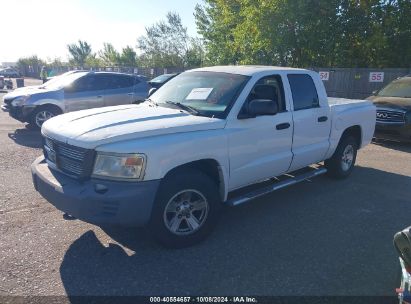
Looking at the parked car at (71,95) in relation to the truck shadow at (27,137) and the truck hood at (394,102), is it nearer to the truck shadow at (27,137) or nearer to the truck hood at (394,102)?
the truck shadow at (27,137)

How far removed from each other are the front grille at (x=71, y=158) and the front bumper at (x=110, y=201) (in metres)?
0.11

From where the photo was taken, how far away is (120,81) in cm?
1110

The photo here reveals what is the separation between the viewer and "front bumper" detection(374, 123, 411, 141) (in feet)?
28.4

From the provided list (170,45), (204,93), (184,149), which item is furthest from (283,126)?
(170,45)

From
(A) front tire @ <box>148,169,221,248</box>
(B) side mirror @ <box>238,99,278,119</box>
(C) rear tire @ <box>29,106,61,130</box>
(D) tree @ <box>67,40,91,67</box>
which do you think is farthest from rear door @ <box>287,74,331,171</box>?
(D) tree @ <box>67,40,91,67</box>

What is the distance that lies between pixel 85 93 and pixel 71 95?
41cm

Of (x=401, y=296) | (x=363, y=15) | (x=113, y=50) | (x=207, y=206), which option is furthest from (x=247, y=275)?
(x=113, y=50)

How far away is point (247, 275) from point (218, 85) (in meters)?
2.21

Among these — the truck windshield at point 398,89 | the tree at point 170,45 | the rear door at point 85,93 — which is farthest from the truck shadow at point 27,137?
the tree at point 170,45

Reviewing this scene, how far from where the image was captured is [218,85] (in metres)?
4.26

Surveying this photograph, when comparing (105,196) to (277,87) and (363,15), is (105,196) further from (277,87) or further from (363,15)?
(363,15)

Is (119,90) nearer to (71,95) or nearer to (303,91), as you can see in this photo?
(71,95)

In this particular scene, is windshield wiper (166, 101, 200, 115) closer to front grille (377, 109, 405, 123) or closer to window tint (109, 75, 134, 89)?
front grille (377, 109, 405, 123)

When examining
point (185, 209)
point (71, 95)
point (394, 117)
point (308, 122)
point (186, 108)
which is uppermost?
point (186, 108)
